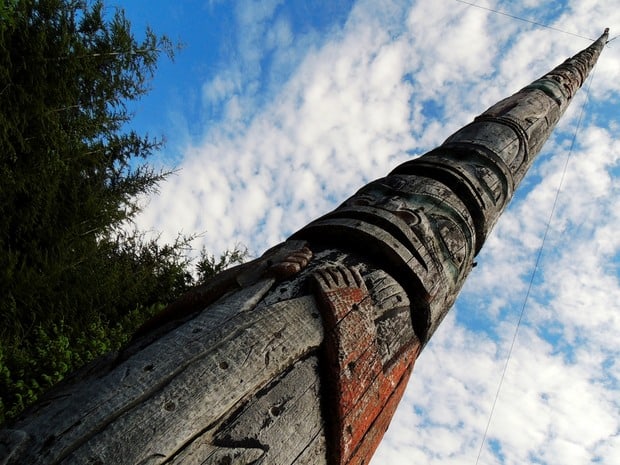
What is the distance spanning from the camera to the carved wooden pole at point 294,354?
1679 millimetres

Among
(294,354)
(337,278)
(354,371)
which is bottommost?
(294,354)

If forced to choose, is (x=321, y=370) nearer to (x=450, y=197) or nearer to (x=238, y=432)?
(x=238, y=432)

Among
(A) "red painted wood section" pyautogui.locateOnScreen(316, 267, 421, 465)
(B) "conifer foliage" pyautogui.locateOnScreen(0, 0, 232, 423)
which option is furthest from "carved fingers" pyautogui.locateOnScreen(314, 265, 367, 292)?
(B) "conifer foliage" pyautogui.locateOnScreen(0, 0, 232, 423)

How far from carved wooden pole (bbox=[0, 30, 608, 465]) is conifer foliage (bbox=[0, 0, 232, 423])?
3.59 metres

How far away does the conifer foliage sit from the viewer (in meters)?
5.40

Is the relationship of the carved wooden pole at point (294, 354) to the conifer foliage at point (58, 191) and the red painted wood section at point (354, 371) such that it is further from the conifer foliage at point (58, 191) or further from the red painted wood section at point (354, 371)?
the conifer foliage at point (58, 191)

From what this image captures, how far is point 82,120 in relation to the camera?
21.5ft

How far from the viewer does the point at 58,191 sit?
6527 mm

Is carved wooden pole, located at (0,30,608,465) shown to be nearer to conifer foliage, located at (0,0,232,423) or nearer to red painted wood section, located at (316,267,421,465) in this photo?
red painted wood section, located at (316,267,421,465)

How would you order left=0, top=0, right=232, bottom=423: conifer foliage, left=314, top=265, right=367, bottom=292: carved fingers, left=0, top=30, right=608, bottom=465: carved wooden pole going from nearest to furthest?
left=0, top=30, right=608, bottom=465: carved wooden pole < left=314, top=265, right=367, bottom=292: carved fingers < left=0, top=0, right=232, bottom=423: conifer foliage

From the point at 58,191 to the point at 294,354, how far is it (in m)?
5.51

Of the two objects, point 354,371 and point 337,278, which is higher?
point 337,278

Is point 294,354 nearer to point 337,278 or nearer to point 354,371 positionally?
point 354,371

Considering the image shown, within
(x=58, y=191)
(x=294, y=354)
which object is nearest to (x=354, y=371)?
(x=294, y=354)
